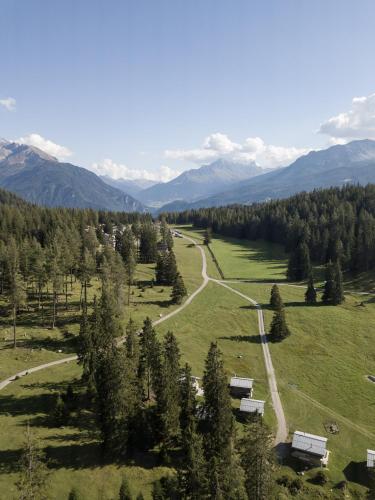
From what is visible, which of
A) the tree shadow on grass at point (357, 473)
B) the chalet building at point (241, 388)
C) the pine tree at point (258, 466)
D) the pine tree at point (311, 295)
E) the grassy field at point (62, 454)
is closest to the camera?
the pine tree at point (258, 466)

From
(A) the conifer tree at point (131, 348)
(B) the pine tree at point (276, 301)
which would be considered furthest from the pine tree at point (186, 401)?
(B) the pine tree at point (276, 301)

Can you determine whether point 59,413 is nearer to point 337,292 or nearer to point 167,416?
point 167,416

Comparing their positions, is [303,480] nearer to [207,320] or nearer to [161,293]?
[207,320]

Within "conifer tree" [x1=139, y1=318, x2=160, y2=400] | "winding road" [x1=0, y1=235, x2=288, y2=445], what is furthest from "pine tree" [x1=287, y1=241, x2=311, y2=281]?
"conifer tree" [x1=139, y1=318, x2=160, y2=400]

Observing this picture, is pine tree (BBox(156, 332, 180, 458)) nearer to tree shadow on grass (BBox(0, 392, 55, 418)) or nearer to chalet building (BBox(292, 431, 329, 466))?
chalet building (BBox(292, 431, 329, 466))

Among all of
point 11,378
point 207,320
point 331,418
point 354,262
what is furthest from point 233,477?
point 354,262

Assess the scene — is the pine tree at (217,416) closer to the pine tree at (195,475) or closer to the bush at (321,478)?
the pine tree at (195,475)

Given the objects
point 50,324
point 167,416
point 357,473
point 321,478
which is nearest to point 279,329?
point 357,473
